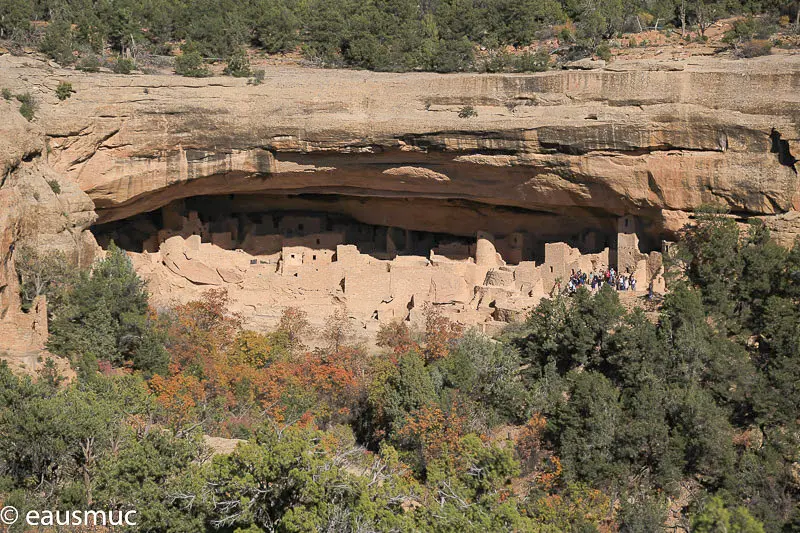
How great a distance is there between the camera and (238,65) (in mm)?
24938

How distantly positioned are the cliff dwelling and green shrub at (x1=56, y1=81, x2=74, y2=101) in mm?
3802

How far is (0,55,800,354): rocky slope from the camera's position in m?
20.5

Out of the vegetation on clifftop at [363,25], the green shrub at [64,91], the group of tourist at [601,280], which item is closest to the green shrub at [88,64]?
the vegetation on clifftop at [363,25]

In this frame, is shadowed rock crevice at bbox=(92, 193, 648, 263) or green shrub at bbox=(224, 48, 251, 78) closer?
green shrub at bbox=(224, 48, 251, 78)

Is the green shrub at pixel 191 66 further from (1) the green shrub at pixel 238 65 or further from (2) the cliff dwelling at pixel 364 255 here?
(2) the cliff dwelling at pixel 364 255

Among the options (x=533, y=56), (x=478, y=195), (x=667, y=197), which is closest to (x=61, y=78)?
(x=478, y=195)

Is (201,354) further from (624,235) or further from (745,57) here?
(745,57)

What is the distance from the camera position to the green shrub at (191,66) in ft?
79.6

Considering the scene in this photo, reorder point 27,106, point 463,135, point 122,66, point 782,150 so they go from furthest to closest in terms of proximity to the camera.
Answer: point 122,66 < point 463,135 < point 27,106 < point 782,150

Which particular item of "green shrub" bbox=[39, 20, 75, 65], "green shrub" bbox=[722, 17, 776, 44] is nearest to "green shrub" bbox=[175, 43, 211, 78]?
"green shrub" bbox=[39, 20, 75, 65]

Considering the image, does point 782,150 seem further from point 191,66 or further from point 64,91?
point 64,91

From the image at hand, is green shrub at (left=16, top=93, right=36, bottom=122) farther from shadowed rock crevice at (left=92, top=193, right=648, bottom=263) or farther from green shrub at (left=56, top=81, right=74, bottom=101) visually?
shadowed rock crevice at (left=92, top=193, right=648, bottom=263)

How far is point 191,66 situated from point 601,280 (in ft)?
33.6

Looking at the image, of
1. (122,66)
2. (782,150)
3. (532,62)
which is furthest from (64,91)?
(782,150)
